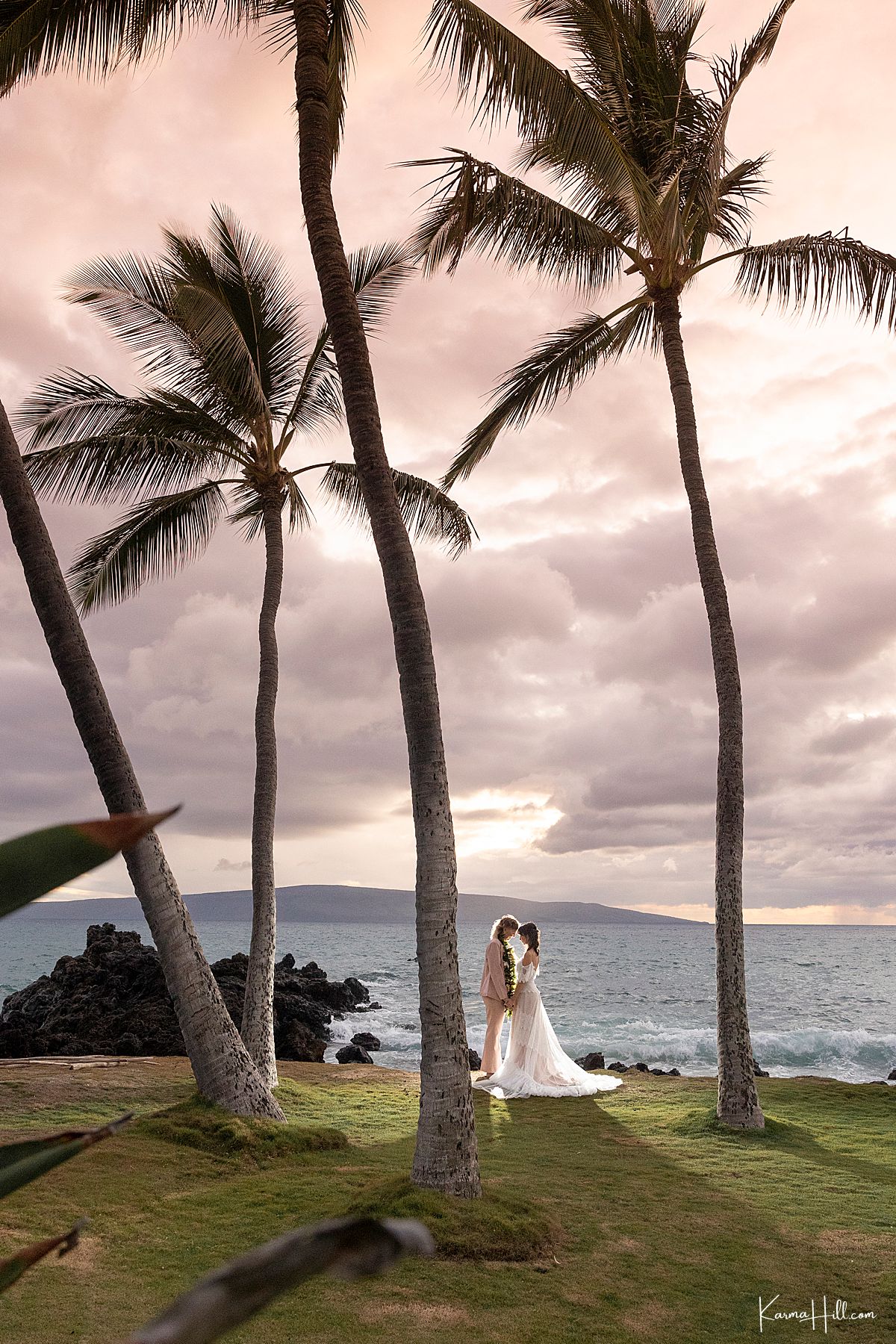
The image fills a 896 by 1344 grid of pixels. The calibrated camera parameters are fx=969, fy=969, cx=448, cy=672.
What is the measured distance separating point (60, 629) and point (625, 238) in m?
8.21

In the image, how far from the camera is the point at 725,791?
10.4 m

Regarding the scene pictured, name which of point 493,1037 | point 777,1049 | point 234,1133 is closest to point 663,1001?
point 777,1049

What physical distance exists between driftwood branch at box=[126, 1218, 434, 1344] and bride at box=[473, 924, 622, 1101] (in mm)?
12802

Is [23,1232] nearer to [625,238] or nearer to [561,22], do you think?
[625,238]

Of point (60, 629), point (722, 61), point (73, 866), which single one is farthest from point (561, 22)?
point (73, 866)

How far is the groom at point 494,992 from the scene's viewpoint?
43.6 ft

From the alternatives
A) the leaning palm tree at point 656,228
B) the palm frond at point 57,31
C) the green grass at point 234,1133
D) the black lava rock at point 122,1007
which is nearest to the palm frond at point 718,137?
the leaning palm tree at point 656,228

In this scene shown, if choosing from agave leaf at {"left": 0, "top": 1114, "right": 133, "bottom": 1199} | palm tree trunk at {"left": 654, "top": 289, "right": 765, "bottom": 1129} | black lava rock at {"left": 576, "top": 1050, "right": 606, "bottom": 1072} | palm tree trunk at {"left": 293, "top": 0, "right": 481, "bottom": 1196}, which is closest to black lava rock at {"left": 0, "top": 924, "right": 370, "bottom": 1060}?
black lava rock at {"left": 576, "top": 1050, "right": 606, "bottom": 1072}

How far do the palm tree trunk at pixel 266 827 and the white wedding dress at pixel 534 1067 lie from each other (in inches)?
120

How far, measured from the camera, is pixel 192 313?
11.6 meters

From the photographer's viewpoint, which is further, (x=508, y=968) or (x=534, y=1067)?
(x=508, y=968)

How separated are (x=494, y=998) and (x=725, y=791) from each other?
512 cm

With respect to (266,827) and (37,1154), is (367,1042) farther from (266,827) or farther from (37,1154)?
(37,1154)

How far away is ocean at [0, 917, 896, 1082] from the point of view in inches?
931
